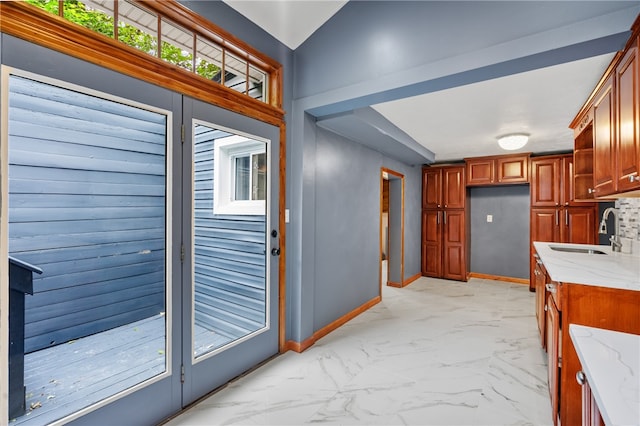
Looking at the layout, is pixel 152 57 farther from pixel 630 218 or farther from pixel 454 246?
pixel 454 246

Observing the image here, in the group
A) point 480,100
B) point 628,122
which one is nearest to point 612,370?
point 628,122

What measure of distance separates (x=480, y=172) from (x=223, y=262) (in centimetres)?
464

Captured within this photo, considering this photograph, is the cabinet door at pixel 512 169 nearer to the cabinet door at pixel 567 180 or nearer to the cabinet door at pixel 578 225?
the cabinet door at pixel 567 180

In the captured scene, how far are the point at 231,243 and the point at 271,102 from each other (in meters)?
1.24

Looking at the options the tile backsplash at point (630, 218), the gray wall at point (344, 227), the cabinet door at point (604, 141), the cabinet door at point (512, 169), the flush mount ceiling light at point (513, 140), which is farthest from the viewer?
the cabinet door at point (512, 169)

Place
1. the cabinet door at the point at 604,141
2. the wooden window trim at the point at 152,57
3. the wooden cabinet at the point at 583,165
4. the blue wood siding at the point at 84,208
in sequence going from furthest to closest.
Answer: the wooden cabinet at the point at 583,165, the cabinet door at the point at 604,141, the blue wood siding at the point at 84,208, the wooden window trim at the point at 152,57

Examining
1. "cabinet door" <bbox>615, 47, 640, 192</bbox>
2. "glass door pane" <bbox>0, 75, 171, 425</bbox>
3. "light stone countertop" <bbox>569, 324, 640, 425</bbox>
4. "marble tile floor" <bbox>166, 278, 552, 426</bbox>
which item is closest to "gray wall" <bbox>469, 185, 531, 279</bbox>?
"marble tile floor" <bbox>166, 278, 552, 426</bbox>

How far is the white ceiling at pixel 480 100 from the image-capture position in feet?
7.55

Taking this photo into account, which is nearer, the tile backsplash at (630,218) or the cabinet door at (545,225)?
the tile backsplash at (630,218)

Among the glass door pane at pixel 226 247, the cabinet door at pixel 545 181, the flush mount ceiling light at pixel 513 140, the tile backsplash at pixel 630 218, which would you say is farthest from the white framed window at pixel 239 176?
the cabinet door at pixel 545 181

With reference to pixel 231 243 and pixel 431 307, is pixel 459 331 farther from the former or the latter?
pixel 231 243

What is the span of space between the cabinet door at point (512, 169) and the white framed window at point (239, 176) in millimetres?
4278

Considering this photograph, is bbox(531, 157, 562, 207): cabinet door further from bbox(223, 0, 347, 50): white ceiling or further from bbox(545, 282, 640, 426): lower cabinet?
bbox(223, 0, 347, 50): white ceiling

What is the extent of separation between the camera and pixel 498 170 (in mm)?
5125
